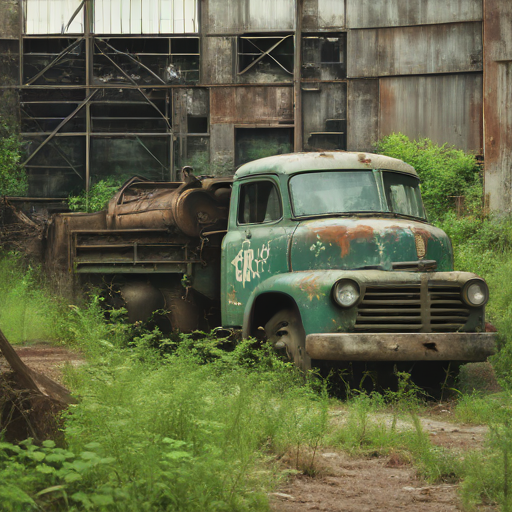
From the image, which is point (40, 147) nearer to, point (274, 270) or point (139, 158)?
point (139, 158)

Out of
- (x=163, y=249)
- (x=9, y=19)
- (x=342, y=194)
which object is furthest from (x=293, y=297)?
(x=9, y=19)

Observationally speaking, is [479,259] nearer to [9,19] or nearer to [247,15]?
[247,15]

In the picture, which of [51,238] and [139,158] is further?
[139,158]

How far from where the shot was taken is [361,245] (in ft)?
24.1

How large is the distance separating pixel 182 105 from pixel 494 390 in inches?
769

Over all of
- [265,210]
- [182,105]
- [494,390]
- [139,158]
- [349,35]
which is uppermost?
[349,35]

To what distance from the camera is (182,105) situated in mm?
25453

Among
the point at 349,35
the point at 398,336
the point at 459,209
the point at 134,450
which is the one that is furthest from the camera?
the point at 349,35

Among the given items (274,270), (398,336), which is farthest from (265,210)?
(398,336)

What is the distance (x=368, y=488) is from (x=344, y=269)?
126 inches

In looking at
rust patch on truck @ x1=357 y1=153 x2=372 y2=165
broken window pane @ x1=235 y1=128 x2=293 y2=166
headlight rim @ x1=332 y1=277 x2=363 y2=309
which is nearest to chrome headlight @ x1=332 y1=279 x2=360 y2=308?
headlight rim @ x1=332 y1=277 x2=363 y2=309

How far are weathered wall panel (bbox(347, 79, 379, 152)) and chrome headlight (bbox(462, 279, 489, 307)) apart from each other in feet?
58.5

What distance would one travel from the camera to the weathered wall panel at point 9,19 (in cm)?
2552

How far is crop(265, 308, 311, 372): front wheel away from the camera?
285 inches
